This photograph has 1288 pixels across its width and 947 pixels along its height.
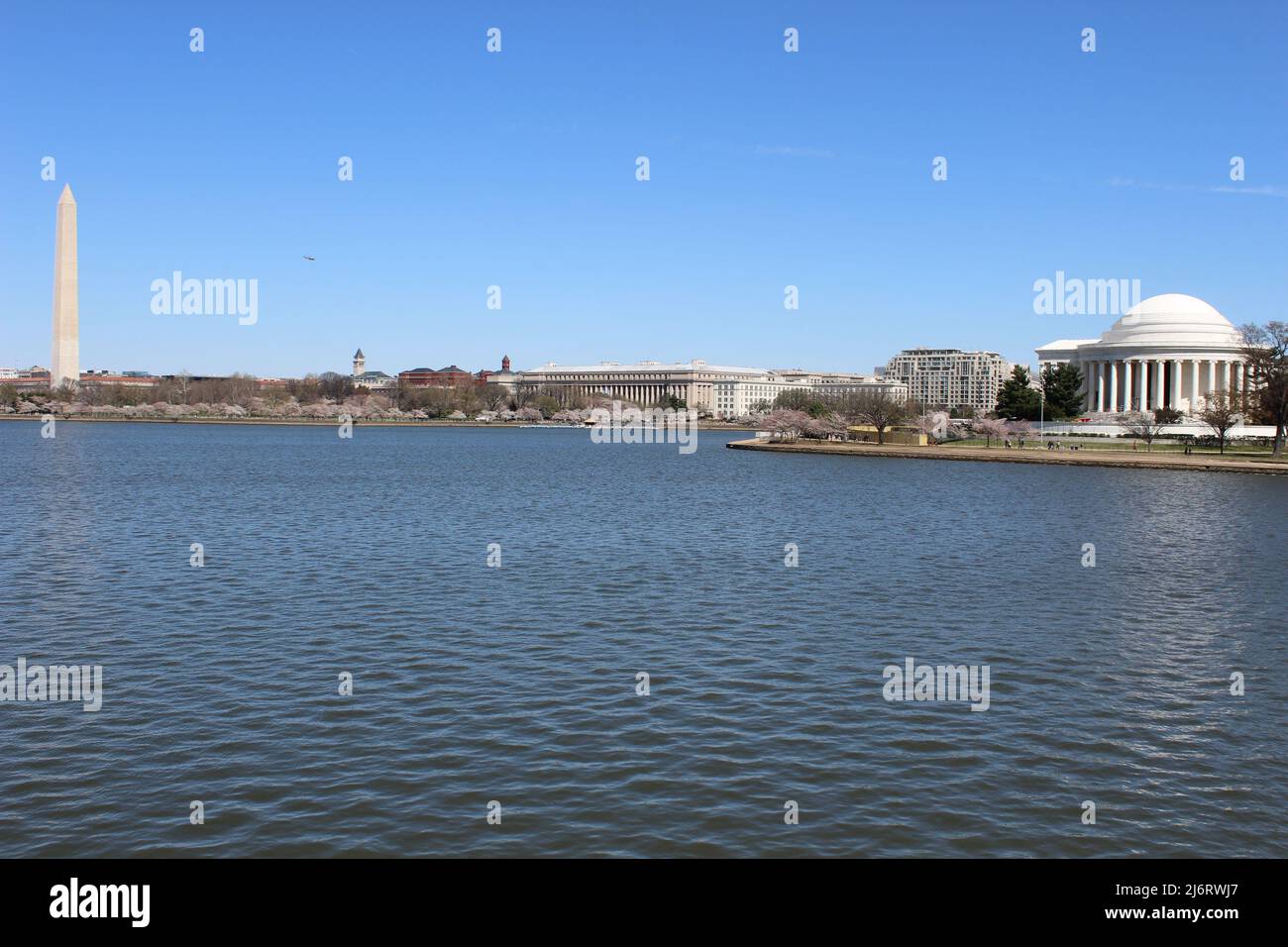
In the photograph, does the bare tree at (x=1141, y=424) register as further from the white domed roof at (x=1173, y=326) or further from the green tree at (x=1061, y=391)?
the white domed roof at (x=1173, y=326)

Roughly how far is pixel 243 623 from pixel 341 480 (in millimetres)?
35566

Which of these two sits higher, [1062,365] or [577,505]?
[1062,365]

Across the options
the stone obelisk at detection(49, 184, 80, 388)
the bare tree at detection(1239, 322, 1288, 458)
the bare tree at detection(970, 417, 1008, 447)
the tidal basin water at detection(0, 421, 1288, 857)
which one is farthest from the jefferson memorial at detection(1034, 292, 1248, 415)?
the stone obelisk at detection(49, 184, 80, 388)

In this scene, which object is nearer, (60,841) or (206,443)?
(60,841)

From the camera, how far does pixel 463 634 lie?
16.6 meters

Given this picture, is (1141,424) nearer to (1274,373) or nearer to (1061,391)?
(1061,391)

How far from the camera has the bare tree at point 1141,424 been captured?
85250 mm

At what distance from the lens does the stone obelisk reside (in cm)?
10762

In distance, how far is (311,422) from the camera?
169625 mm

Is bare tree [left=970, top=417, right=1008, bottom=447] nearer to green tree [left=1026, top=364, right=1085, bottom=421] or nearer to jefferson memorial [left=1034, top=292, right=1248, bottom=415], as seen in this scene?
green tree [left=1026, top=364, right=1085, bottom=421]

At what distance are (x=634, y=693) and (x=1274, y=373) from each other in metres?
65.4
